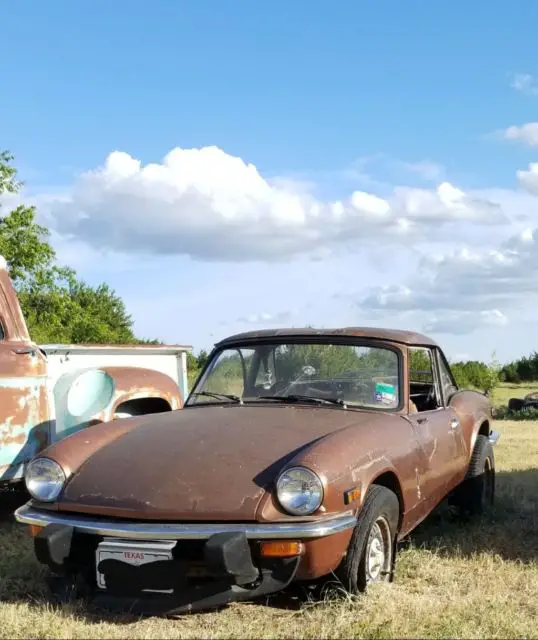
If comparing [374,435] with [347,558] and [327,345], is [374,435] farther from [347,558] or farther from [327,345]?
[327,345]

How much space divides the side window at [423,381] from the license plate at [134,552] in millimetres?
2422

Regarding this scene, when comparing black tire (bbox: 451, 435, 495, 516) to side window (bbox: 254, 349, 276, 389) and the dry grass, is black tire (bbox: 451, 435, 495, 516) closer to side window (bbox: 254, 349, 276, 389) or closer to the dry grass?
the dry grass

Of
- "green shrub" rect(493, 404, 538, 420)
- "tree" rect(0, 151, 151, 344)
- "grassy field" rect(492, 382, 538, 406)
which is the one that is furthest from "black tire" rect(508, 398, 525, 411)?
"tree" rect(0, 151, 151, 344)

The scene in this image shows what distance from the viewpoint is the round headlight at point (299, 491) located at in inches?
145

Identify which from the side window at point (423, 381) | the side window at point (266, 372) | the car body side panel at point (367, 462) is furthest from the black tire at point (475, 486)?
the side window at point (266, 372)

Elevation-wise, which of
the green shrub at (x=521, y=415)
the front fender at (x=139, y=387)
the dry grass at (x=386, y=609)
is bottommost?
the green shrub at (x=521, y=415)

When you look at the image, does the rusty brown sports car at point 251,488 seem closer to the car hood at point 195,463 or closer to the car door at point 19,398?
the car hood at point 195,463

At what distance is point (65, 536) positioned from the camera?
380 cm

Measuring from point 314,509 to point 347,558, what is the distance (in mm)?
348

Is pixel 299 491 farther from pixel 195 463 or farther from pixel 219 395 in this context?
pixel 219 395

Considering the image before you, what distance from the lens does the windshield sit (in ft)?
16.5

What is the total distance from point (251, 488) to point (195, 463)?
382 millimetres

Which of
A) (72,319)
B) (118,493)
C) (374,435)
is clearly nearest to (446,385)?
(374,435)

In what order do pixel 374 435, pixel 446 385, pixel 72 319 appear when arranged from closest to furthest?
pixel 374 435 < pixel 446 385 < pixel 72 319
